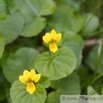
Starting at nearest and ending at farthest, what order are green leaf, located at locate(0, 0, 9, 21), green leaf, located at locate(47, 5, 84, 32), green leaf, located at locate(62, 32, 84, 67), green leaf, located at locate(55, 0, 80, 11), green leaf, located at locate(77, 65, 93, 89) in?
green leaf, located at locate(0, 0, 9, 21)
green leaf, located at locate(62, 32, 84, 67)
green leaf, located at locate(77, 65, 93, 89)
green leaf, located at locate(47, 5, 84, 32)
green leaf, located at locate(55, 0, 80, 11)

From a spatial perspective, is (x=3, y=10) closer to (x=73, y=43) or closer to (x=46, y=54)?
(x=46, y=54)

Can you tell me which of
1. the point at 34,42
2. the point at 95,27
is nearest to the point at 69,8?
the point at 95,27

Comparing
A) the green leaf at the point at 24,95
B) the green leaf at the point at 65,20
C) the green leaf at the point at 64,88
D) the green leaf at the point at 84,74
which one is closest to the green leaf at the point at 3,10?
the green leaf at the point at 24,95

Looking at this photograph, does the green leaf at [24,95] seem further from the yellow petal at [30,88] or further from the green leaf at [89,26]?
the green leaf at [89,26]

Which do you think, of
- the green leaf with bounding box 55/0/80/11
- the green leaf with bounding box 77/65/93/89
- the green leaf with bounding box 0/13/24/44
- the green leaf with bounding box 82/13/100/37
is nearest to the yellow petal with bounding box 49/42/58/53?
the green leaf with bounding box 0/13/24/44

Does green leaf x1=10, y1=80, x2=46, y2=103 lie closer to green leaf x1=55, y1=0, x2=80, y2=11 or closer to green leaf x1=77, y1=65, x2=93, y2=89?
green leaf x1=77, y1=65, x2=93, y2=89

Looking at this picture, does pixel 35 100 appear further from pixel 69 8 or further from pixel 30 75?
pixel 69 8

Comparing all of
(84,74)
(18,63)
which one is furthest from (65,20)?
(18,63)
